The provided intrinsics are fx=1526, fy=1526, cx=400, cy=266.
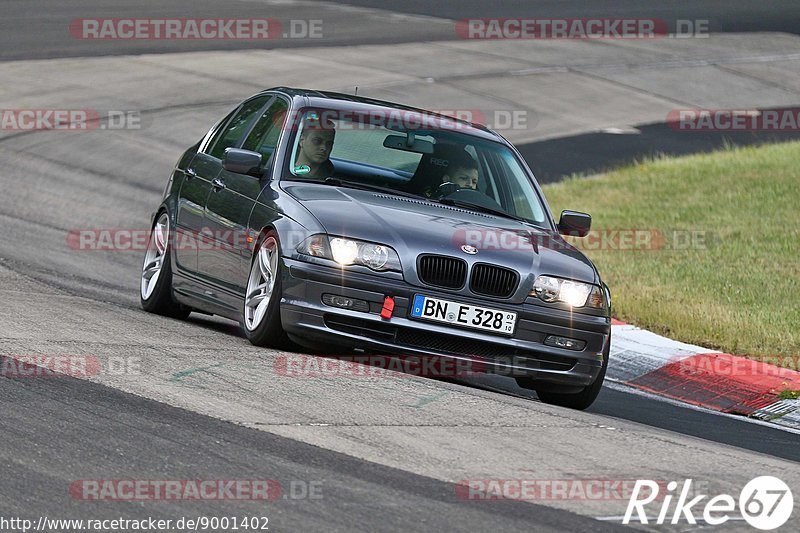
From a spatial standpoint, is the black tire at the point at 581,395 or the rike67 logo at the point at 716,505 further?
the black tire at the point at 581,395

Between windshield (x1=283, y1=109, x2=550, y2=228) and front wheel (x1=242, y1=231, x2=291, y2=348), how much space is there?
2.23 feet

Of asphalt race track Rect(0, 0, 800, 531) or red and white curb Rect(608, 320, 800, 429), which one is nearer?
asphalt race track Rect(0, 0, 800, 531)

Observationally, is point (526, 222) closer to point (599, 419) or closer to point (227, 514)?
point (599, 419)

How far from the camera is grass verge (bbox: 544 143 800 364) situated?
11680 millimetres

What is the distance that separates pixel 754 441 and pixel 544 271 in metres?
1.48

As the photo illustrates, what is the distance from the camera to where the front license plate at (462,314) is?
8.12 meters

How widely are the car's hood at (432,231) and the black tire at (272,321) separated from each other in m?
0.30

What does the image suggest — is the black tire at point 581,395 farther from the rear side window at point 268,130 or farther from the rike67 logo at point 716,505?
the rike67 logo at point 716,505

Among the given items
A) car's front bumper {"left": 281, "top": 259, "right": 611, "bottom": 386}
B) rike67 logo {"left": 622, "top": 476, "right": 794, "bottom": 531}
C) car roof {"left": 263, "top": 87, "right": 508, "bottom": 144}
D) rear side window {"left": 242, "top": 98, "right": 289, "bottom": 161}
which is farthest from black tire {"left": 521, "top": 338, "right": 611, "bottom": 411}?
rike67 logo {"left": 622, "top": 476, "right": 794, "bottom": 531}

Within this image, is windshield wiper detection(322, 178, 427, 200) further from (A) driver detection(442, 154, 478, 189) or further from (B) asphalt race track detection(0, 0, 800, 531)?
(B) asphalt race track detection(0, 0, 800, 531)

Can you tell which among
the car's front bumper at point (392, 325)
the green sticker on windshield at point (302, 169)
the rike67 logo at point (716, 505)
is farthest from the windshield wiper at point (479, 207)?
the rike67 logo at point (716, 505)

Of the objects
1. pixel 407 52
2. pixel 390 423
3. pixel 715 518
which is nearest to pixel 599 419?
pixel 390 423

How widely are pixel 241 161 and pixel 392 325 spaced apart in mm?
1618

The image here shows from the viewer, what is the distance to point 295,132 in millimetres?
9414
